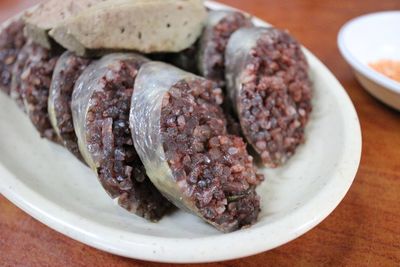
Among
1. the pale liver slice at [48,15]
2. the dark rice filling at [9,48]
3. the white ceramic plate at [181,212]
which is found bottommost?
the white ceramic plate at [181,212]

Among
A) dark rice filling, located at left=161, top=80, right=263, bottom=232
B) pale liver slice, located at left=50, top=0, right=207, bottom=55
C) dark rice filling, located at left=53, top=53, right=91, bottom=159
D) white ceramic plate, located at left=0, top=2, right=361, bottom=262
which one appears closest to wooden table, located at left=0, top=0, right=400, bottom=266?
white ceramic plate, located at left=0, top=2, right=361, bottom=262

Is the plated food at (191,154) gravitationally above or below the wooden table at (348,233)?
above

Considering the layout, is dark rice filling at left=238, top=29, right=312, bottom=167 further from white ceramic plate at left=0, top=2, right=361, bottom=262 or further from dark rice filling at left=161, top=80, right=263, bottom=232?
dark rice filling at left=161, top=80, right=263, bottom=232

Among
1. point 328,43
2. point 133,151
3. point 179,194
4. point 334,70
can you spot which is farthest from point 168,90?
point 328,43

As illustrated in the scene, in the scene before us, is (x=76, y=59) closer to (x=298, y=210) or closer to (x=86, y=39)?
(x=86, y=39)

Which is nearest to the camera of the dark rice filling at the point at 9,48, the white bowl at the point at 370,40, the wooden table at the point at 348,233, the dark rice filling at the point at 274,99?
the wooden table at the point at 348,233

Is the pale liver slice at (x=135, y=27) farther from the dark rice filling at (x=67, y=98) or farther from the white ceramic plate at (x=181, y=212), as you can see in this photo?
the white ceramic plate at (x=181, y=212)

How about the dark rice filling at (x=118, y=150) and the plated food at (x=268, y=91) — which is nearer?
the dark rice filling at (x=118, y=150)

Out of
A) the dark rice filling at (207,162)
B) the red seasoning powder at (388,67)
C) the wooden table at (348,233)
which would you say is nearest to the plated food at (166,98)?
the dark rice filling at (207,162)
